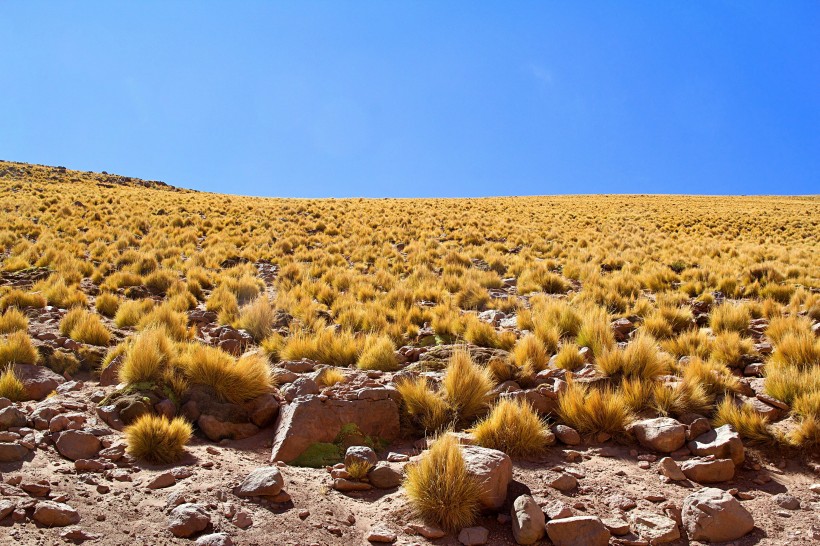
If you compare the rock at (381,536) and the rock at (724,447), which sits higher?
the rock at (724,447)

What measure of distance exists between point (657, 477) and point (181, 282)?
10.5m

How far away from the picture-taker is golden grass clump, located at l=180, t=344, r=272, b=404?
5.58 meters

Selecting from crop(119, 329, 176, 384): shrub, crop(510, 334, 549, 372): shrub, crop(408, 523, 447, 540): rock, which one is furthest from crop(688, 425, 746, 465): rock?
crop(119, 329, 176, 384): shrub

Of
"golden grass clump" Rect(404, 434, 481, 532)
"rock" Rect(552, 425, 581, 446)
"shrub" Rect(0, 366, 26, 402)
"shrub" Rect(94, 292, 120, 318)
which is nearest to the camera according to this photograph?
"golden grass clump" Rect(404, 434, 481, 532)

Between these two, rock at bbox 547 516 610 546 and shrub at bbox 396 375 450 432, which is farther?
shrub at bbox 396 375 450 432

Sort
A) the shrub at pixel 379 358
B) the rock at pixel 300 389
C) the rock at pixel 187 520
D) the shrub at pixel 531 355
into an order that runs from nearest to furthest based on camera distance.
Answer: the rock at pixel 187 520 < the rock at pixel 300 389 < the shrub at pixel 531 355 < the shrub at pixel 379 358

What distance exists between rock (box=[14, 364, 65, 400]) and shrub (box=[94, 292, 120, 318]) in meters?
3.58

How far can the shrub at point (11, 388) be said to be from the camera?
5.26 meters

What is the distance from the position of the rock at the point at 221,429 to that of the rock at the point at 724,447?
4.12 m

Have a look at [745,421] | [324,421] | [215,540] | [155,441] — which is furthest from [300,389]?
[745,421]

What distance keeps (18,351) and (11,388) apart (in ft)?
3.33

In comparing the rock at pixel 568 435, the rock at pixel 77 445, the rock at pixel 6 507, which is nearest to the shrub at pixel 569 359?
the rock at pixel 568 435

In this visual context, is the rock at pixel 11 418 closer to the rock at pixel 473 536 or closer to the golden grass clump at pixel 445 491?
the golden grass clump at pixel 445 491

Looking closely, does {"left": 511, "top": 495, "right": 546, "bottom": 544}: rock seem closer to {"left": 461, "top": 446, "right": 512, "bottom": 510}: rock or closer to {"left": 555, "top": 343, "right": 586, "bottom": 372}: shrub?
{"left": 461, "top": 446, "right": 512, "bottom": 510}: rock
